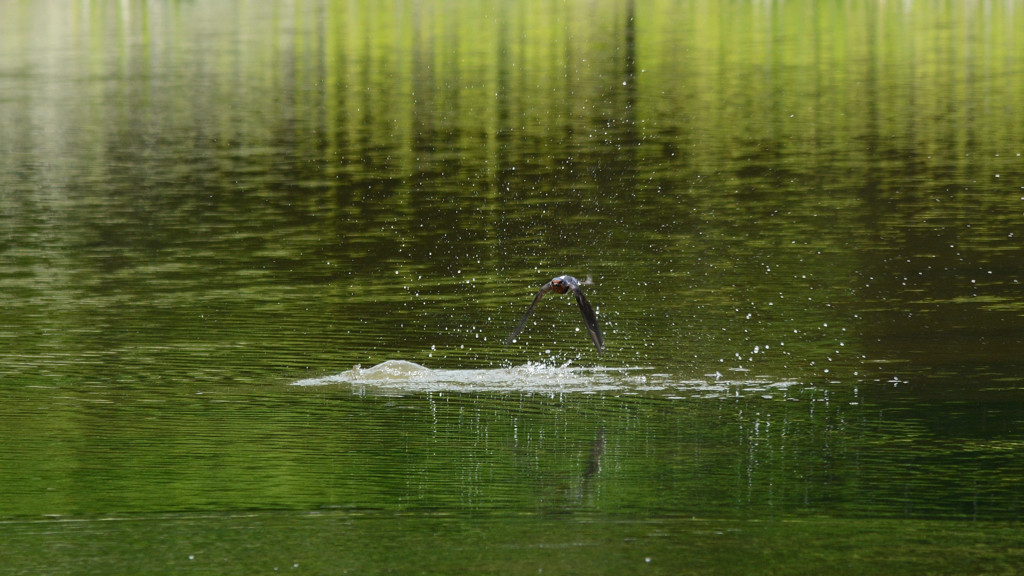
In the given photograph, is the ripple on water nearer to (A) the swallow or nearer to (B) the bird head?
(A) the swallow

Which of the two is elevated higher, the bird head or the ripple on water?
the bird head

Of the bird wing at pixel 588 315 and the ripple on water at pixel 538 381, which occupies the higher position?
the bird wing at pixel 588 315

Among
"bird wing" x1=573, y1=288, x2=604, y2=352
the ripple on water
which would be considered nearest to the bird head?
"bird wing" x1=573, y1=288, x2=604, y2=352

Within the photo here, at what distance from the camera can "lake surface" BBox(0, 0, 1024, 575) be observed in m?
15.2

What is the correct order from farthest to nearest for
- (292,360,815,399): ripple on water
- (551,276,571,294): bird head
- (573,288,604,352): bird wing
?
(292,360,815,399): ripple on water → (573,288,604,352): bird wing → (551,276,571,294): bird head

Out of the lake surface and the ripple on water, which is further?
the ripple on water

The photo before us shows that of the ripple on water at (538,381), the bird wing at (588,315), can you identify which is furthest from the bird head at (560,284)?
the ripple on water at (538,381)

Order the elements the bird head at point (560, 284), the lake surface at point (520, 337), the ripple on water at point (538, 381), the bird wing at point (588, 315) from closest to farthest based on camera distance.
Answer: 1. the lake surface at point (520, 337)
2. the bird head at point (560, 284)
3. the bird wing at point (588, 315)
4. the ripple on water at point (538, 381)

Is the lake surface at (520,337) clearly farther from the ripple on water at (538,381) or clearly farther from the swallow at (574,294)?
the swallow at (574,294)

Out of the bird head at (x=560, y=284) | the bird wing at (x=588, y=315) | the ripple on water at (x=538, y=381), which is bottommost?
the ripple on water at (x=538, y=381)

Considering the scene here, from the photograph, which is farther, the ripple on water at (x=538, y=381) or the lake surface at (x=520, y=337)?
the ripple on water at (x=538, y=381)

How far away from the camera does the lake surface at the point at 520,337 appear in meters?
15.2

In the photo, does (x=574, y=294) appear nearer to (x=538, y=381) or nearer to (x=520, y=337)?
(x=538, y=381)

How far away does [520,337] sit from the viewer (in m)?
25.4
